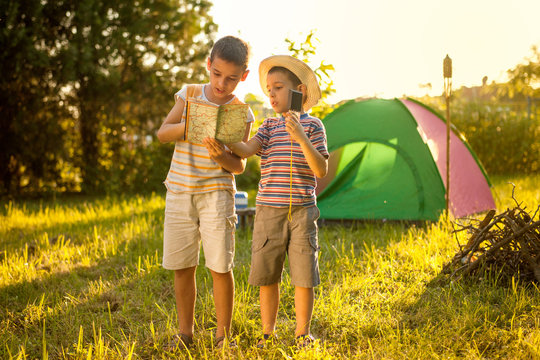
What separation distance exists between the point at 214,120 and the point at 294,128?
349mm

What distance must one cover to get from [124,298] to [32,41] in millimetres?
5007

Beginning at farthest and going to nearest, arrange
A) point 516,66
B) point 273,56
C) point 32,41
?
point 516,66
point 32,41
point 273,56

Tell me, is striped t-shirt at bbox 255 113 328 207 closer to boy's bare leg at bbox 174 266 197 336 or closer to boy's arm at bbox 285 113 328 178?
boy's arm at bbox 285 113 328 178

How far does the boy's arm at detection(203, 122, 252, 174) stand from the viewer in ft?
7.48

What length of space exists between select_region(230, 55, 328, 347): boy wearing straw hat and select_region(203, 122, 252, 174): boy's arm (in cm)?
4

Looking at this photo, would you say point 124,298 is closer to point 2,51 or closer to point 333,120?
point 333,120

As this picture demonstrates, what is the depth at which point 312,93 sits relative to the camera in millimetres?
2551

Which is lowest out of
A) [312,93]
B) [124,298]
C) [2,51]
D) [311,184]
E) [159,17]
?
[124,298]

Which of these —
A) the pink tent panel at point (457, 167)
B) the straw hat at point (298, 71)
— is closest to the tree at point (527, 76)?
the pink tent panel at point (457, 167)

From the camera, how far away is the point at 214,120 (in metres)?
2.23

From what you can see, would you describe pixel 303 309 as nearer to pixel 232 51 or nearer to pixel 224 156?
pixel 224 156

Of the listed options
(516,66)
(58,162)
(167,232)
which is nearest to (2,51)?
(58,162)

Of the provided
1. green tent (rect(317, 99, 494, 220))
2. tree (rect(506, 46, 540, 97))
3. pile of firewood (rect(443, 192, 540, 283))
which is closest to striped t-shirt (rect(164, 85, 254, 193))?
A: pile of firewood (rect(443, 192, 540, 283))

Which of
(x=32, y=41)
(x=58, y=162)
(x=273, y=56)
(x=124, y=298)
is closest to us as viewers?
(x=273, y=56)
